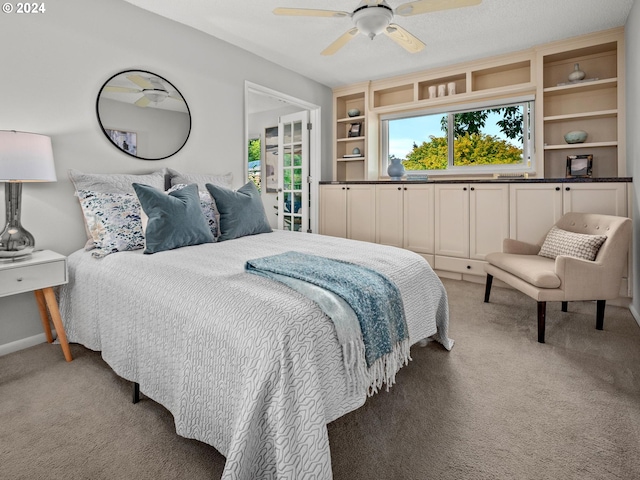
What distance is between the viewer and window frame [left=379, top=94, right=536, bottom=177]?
401cm

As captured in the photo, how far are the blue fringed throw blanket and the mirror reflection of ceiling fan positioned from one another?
6.59ft

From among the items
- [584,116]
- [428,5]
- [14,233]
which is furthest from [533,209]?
[14,233]

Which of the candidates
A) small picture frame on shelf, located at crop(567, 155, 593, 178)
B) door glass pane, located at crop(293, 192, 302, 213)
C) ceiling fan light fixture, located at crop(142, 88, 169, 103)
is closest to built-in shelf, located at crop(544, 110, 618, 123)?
small picture frame on shelf, located at crop(567, 155, 593, 178)

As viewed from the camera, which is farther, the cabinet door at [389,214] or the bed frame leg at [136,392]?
the cabinet door at [389,214]

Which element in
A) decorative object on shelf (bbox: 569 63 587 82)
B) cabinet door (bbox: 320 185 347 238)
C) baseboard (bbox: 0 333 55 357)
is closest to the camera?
baseboard (bbox: 0 333 55 357)

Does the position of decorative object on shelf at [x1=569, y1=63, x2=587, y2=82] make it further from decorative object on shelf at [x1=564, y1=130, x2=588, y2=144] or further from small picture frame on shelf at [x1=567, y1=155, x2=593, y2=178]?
small picture frame on shelf at [x1=567, y1=155, x2=593, y2=178]

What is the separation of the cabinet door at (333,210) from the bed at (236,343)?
2651 millimetres

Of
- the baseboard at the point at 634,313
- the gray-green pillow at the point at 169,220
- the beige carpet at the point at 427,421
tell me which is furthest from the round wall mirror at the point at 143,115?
the baseboard at the point at 634,313

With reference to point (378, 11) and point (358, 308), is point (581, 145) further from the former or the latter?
point (358, 308)

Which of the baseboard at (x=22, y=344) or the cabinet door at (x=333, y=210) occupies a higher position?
the cabinet door at (x=333, y=210)

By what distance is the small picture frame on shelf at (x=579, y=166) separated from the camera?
358cm

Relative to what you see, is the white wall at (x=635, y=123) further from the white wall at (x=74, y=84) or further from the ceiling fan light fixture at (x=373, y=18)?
the white wall at (x=74, y=84)

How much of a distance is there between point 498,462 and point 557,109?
378 cm

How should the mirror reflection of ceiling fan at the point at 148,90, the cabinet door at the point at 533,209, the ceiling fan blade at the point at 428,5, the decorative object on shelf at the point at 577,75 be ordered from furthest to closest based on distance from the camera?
the decorative object on shelf at the point at 577,75, the cabinet door at the point at 533,209, the mirror reflection of ceiling fan at the point at 148,90, the ceiling fan blade at the point at 428,5
